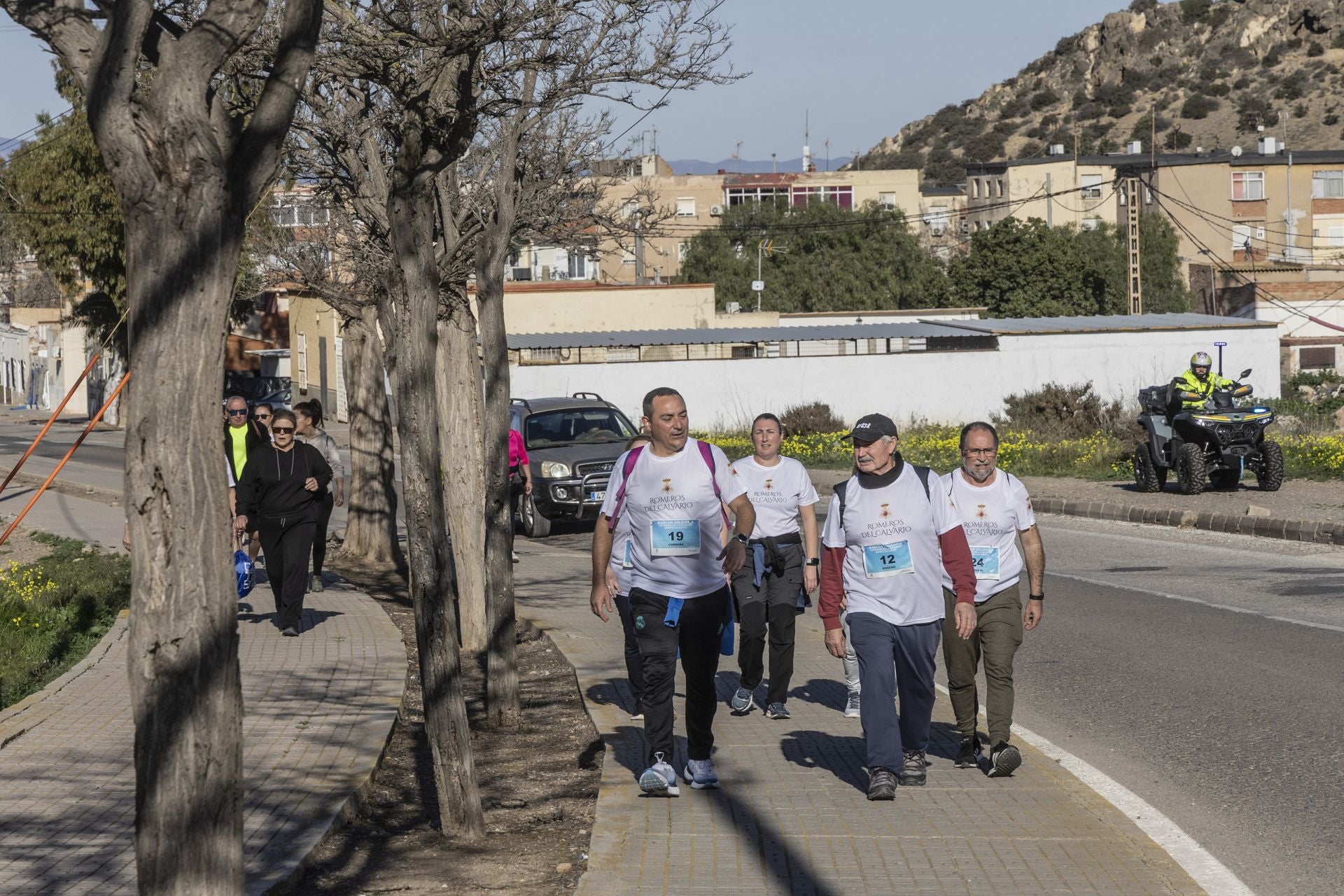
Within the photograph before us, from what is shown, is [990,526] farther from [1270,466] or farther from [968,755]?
[1270,466]

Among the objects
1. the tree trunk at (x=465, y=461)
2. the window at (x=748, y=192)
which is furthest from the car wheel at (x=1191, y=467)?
the window at (x=748, y=192)

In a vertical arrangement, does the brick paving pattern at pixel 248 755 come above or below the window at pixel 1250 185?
below

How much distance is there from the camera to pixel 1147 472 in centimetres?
2291

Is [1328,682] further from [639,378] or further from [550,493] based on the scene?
[639,378]

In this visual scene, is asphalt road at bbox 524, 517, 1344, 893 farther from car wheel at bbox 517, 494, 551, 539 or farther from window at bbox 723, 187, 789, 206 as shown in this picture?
window at bbox 723, 187, 789, 206

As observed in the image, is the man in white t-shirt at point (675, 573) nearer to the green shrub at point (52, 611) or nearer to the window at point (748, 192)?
the green shrub at point (52, 611)

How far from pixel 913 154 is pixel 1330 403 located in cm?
13345

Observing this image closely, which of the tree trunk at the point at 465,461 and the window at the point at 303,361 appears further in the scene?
the window at the point at 303,361

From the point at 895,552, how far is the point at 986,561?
2.28 ft

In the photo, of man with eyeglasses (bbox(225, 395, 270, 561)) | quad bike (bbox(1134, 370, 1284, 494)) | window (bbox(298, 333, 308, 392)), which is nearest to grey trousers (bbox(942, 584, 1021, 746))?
man with eyeglasses (bbox(225, 395, 270, 561))

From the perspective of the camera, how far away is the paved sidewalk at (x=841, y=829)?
219 inches

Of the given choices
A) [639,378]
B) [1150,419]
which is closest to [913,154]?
[639,378]

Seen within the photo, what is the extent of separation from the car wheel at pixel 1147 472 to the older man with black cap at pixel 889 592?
16.5 metres

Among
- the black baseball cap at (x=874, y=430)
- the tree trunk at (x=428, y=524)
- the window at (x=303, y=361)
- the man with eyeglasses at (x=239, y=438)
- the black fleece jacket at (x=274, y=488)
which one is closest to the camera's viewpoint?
the tree trunk at (x=428, y=524)
